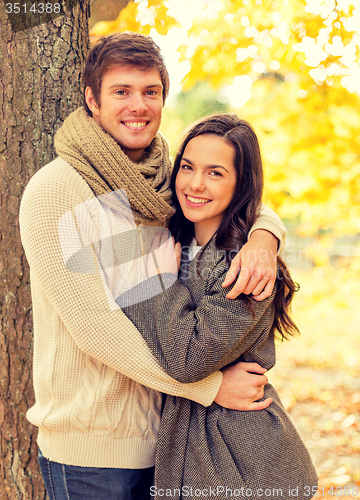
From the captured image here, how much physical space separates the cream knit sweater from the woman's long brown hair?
46cm

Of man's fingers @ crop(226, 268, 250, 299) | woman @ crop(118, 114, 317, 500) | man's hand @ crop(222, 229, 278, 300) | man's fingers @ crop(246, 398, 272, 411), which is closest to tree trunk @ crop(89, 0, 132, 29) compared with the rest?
woman @ crop(118, 114, 317, 500)

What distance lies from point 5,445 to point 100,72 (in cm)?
176

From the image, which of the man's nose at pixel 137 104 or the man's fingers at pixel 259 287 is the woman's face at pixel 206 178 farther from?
the man's fingers at pixel 259 287

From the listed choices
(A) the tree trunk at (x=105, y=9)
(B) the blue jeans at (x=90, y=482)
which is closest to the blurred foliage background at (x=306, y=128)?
(A) the tree trunk at (x=105, y=9)

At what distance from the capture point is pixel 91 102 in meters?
1.85

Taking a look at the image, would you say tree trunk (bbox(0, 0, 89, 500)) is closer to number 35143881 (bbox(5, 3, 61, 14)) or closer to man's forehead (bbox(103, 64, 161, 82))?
number 35143881 (bbox(5, 3, 61, 14))

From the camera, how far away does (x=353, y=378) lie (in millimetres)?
5215

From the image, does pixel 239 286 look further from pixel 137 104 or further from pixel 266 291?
pixel 137 104

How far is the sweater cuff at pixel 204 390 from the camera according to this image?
5.10 feet

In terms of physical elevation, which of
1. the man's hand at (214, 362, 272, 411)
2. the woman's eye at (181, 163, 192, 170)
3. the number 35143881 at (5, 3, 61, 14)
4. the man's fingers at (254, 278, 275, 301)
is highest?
the number 35143881 at (5, 3, 61, 14)

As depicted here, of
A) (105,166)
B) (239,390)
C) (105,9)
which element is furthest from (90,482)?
(105,9)

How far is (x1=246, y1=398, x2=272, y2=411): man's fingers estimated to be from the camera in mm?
1640

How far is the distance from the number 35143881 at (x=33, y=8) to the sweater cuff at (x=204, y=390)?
177 centimetres

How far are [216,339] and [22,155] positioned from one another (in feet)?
4.11
